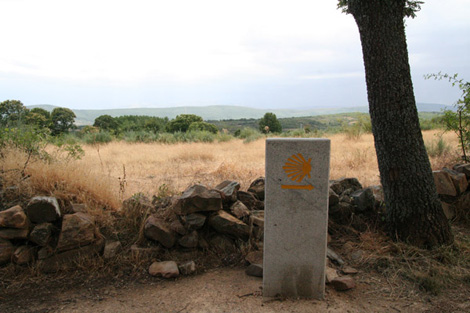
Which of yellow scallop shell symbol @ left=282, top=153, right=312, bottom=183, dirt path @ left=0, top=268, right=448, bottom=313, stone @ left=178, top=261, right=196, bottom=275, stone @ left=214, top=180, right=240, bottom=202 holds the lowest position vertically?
dirt path @ left=0, top=268, right=448, bottom=313

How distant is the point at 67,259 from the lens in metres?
3.86

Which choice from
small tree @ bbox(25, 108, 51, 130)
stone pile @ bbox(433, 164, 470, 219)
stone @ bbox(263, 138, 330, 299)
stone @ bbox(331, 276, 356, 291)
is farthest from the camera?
small tree @ bbox(25, 108, 51, 130)

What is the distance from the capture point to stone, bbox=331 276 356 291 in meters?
3.35

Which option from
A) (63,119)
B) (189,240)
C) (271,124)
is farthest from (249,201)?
(271,124)

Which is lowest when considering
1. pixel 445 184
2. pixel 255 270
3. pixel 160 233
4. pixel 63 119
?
pixel 255 270

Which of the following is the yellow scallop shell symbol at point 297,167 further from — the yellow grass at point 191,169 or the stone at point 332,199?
the yellow grass at point 191,169

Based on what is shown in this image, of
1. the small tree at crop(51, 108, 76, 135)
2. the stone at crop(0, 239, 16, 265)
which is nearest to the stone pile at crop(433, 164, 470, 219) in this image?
the stone at crop(0, 239, 16, 265)

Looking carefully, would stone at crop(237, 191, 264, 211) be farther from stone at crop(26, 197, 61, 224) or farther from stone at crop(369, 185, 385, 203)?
stone at crop(26, 197, 61, 224)

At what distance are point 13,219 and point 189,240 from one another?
1.96m

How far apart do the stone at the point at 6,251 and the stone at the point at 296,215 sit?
284 cm

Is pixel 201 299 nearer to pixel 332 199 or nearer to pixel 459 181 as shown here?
pixel 332 199

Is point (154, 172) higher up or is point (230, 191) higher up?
point (230, 191)

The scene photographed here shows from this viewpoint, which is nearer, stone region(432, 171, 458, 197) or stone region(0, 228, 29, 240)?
stone region(0, 228, 29, 240)

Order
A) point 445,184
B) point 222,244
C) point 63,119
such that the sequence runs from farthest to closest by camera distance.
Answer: point 63,119, point 445,184, point 222,244
